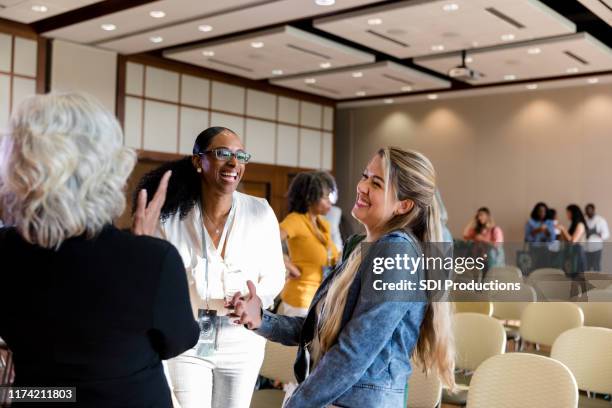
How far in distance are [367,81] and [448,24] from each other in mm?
3887

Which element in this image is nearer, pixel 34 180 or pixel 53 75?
pixel 34 180

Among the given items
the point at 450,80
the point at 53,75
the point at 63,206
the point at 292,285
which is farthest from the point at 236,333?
the point at 450,80

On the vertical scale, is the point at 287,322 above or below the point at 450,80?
below

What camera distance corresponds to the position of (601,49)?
9594mm

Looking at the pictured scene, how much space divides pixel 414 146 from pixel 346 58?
486 centimetres

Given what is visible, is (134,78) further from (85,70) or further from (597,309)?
(597,309)

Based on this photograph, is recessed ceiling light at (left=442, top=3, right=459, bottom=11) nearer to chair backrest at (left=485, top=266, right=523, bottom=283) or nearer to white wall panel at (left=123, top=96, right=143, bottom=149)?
chair backrest at (left=485, top=266, right=523, bottom=283)

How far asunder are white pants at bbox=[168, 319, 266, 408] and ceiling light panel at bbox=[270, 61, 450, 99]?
8.85 m

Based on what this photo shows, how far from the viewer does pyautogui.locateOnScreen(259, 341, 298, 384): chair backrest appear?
11.8ft

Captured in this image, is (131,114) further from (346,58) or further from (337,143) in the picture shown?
(337,143)

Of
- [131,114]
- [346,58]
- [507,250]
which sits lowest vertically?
[507,250]

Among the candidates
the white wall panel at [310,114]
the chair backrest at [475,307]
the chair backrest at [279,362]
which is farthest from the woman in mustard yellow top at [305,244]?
the white wall panel at [310,114]

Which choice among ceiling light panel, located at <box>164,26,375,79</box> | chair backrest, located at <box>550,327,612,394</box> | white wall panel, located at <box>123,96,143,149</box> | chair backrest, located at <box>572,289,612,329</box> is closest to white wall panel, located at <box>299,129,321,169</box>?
ceiling light panel, located at <box>164,26,375,79</box>

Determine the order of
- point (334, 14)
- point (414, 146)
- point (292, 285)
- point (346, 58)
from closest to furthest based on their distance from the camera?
point (292, 285), point (334, 14), point (346, 58), point (414, 146)
